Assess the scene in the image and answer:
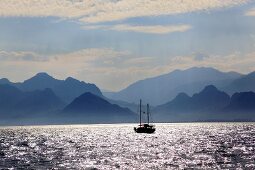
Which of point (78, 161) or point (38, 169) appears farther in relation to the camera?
point (78, 161)

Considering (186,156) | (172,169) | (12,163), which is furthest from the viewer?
(186,156)

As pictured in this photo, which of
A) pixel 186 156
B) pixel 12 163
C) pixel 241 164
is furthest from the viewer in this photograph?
pixel 186 156

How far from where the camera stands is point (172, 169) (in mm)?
87750

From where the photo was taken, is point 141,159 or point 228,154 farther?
point 228,154

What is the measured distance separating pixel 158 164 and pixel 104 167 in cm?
1138

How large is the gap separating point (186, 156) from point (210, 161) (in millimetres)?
13726

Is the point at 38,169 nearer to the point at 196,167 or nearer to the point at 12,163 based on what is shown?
the point at 12,163

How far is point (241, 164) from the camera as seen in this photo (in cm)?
9525

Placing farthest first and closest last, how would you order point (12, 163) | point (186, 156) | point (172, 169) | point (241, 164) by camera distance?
1. point (186, 156)
2. point (12, 163)
3. point (241, 164)
4. point (172, 169)

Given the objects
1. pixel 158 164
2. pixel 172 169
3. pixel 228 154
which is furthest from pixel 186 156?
pixel 172 169

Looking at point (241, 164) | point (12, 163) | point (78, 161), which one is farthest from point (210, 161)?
point (12, 163)

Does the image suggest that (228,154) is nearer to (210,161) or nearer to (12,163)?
(210,161)

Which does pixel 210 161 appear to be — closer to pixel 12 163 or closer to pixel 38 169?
pixel 38 169

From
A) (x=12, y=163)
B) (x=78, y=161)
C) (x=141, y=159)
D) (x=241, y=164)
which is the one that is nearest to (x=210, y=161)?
(x=241, y=164)
